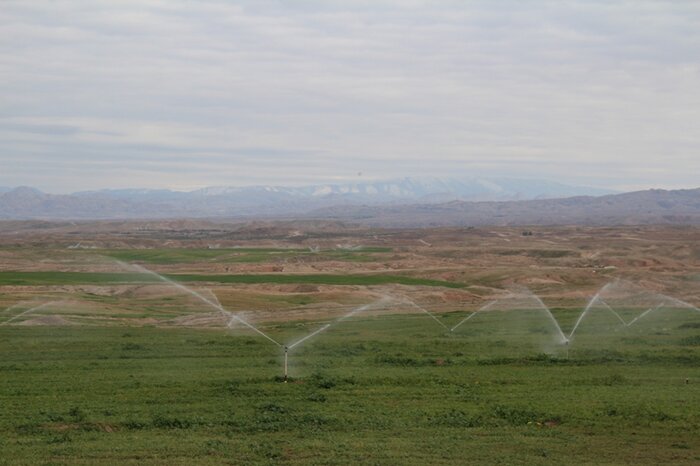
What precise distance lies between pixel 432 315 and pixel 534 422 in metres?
32.6

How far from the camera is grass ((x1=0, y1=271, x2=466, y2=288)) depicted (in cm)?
8706

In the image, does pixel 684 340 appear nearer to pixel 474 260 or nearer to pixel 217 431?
pixel 217 431

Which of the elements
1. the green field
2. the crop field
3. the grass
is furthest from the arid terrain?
the green field

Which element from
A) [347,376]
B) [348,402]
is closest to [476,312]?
[347,376]

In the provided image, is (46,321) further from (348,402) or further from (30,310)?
(348,402)

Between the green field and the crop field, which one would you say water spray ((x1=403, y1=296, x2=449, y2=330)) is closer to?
the crop field

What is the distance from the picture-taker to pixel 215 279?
93.6 meters

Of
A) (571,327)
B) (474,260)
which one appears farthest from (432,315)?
(474,260)

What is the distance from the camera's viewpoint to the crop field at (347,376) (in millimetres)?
22047

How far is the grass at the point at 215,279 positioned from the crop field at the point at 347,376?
9475mm

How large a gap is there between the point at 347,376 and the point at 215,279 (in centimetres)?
6413

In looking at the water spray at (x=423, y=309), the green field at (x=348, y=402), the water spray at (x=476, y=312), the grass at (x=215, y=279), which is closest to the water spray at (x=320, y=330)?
the green field at (x=348, y=402)

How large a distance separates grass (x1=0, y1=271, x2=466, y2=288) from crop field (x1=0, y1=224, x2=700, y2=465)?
373 inches

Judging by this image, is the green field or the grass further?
the grass
